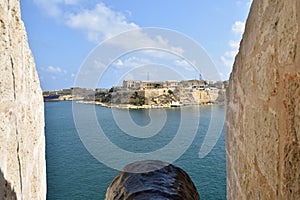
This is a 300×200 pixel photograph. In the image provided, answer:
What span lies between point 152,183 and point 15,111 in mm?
849

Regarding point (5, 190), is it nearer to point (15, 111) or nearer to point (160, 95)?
point (15, 111)

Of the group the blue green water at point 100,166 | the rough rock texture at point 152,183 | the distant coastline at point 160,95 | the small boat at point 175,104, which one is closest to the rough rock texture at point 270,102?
the rough rock texture at point 152,183

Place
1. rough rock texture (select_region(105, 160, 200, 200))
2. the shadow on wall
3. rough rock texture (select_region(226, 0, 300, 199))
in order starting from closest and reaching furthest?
rough rock texture (select_region(226, 0, 300, 199)) → the shadow on wall → rough rock texture (select_region(105, 160, 200, 200))

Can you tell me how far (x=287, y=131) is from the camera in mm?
968

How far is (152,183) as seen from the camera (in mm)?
1617

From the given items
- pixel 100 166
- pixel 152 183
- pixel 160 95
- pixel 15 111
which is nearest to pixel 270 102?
pixel 152 183

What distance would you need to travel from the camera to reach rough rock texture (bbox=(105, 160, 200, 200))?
1531 millimetres

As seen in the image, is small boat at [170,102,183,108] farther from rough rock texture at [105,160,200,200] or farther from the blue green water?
rough rock texture at [105,160,200,200]

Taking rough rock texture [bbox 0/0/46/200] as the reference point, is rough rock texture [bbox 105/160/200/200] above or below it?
below

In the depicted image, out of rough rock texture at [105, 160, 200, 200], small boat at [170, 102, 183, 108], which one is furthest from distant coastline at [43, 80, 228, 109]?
rough rock texture at [105, 160, 200, 200]

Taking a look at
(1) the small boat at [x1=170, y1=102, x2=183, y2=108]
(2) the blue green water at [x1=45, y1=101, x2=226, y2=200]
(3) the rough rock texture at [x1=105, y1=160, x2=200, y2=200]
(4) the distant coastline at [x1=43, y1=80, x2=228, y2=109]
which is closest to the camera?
(3) the rough rock texture at [x1=105, y1=160, x2=200, y2=200]

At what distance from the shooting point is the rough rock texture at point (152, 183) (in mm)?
1531

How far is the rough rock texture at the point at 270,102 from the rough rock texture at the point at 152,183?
0.38m

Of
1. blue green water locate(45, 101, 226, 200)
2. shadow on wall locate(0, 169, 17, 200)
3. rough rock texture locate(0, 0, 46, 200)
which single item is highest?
rough rock texture locate(0, 0, 46, 200)
